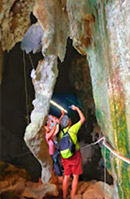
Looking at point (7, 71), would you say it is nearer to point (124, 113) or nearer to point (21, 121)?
point (21, 121)

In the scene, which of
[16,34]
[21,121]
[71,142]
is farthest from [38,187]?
[16,34]

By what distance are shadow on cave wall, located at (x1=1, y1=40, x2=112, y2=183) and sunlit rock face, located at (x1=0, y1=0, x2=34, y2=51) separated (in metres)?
1.77

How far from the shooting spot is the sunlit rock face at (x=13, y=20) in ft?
11.6

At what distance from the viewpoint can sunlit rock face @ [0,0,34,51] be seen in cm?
354

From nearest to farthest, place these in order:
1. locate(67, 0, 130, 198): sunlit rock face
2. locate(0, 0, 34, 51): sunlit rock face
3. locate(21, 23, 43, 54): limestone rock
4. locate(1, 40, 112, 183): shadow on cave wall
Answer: locate(67, 0, 130, 198): sunlit rock face → locate(0, 0, 34, 51): sunlit rock face → locate(21, 23, 43, 54): limestone rock → locate(1, 40, 112, 183): shadow on cave wall

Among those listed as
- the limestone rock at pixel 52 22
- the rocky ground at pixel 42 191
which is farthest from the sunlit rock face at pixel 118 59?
the rocky ground at pixel 42 191

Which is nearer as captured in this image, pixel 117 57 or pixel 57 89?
pixel 117 57

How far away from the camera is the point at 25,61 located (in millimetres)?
5879

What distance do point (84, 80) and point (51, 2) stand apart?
270 cm

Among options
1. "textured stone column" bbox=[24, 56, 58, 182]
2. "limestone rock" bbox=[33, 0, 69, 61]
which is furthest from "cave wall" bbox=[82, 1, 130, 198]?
"textured stone column" bbox=[24, 56, 58, 182]

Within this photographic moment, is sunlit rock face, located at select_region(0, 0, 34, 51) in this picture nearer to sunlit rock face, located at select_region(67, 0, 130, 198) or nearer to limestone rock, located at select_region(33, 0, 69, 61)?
limestone rock, located at select_region(33, 0, 69, 61)

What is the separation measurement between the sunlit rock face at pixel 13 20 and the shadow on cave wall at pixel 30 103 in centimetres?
177

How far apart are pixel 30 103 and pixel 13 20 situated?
256 cm

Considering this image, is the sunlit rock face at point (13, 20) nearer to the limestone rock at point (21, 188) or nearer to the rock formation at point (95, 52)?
the rock formation at point (95, 52)
